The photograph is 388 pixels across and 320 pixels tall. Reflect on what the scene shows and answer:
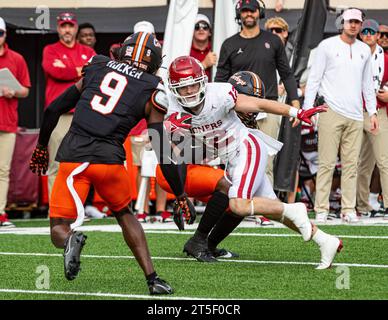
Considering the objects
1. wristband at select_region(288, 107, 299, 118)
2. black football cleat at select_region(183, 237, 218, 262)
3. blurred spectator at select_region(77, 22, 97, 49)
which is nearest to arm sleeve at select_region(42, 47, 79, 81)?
blurred spectator at select_region(77, 22, 97, 49)

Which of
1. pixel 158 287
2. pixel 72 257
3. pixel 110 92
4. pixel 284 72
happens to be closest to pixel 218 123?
pixel 110 92

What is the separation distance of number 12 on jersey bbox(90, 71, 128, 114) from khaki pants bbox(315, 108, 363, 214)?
4.34 meters

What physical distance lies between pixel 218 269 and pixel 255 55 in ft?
11.2

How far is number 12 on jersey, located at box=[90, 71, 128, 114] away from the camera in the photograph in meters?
5.91

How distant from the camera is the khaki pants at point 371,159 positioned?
10305 mm

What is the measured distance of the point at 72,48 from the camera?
428 inches

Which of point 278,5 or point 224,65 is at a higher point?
point 278,5

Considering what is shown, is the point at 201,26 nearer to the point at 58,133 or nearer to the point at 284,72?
the point at 284,72

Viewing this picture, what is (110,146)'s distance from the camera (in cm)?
590

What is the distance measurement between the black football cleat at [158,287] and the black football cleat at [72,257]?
1.58 ft

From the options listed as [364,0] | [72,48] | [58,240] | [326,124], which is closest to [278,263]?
[58,240]

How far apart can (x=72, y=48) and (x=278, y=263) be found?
182 inches

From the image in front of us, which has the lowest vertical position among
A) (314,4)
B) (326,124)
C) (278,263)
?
(278,263)
